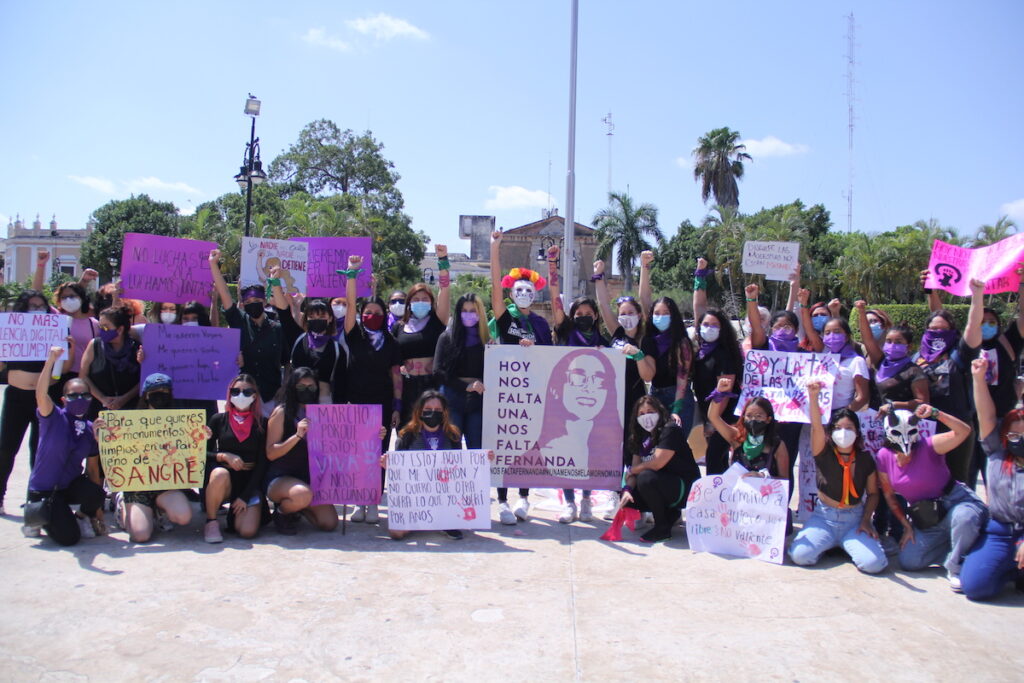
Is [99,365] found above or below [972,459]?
above

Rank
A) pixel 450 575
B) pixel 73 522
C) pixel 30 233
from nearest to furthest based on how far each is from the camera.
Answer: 1. pixel 450 575
2. pixel 73 522
3. pixel 30 233

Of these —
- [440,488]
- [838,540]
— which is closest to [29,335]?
[440,488]

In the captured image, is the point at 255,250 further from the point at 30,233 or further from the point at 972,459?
the point at 30,233

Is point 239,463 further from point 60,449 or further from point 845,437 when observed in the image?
point 845,437

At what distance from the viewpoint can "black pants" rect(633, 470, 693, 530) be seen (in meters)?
6.05

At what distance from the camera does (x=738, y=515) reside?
5.70m

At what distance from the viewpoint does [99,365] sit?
20.6ft

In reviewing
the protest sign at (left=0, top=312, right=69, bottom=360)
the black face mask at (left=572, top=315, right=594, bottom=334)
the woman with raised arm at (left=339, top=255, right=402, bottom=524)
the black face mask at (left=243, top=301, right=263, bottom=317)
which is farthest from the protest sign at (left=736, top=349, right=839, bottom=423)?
the protest sign at (left=0, top=312, right=69, bottom=360)

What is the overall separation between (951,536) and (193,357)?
239 inches

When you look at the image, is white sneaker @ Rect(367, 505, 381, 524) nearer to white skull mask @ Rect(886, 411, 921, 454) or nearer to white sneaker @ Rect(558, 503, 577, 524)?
white sneaker @ Rect(558, 503, 577, 524)

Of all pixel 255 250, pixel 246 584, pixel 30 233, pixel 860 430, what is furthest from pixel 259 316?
pixel 30 233

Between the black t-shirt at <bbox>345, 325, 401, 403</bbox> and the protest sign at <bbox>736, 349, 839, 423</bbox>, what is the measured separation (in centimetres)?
295

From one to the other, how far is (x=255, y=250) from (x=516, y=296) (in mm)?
2764

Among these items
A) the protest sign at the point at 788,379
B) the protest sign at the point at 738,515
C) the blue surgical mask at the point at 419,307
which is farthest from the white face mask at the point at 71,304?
the protest sign at the point at 788,379
